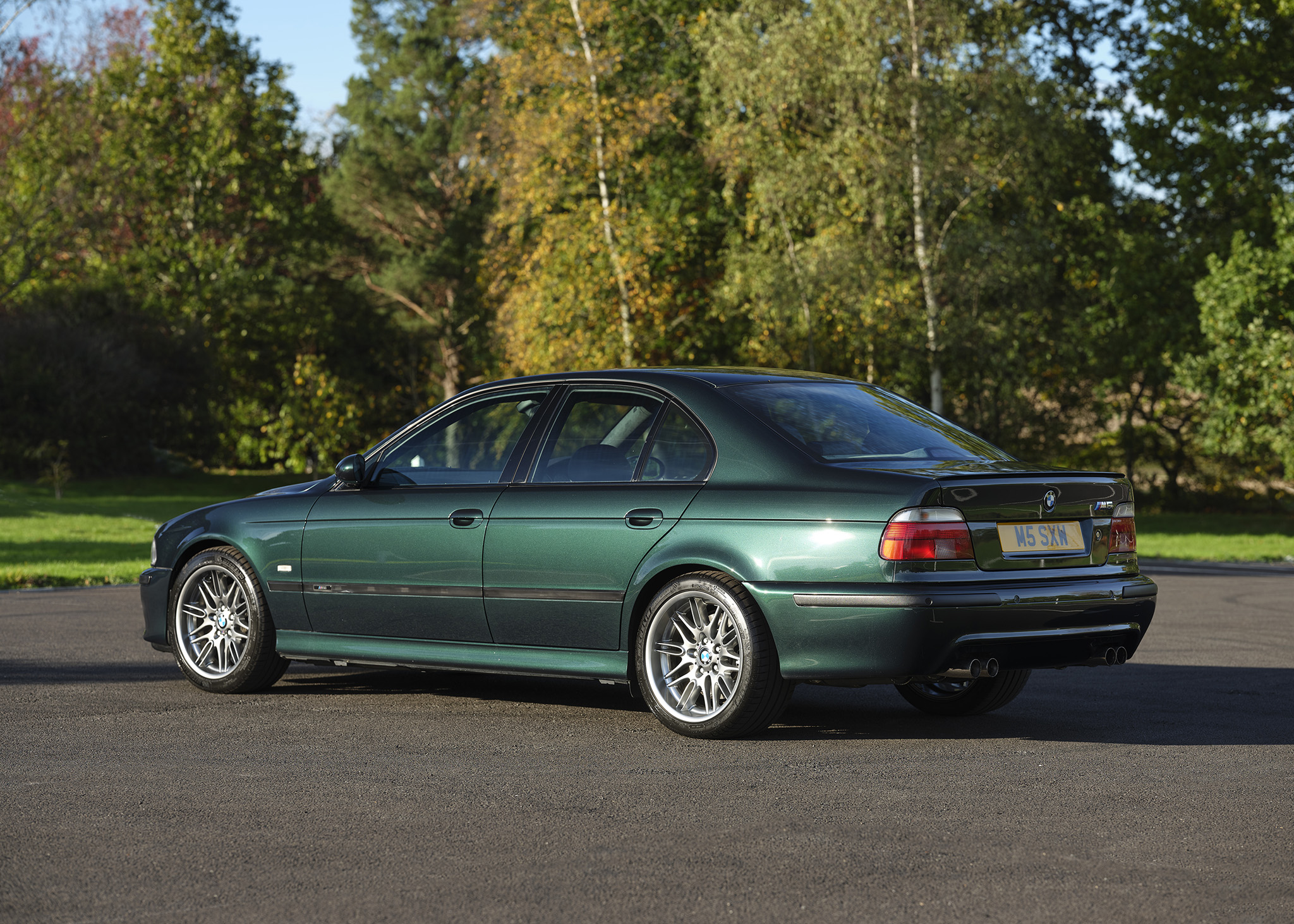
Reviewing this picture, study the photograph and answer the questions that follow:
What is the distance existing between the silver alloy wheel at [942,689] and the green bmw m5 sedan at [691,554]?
11 millimetres

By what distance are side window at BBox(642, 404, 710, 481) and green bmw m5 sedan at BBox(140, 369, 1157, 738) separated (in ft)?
0.04

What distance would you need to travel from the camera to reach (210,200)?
156 feet

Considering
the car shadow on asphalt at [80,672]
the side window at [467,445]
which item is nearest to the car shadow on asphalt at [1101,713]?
the side window at [467,445]

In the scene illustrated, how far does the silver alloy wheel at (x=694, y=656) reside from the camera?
654 centimetres

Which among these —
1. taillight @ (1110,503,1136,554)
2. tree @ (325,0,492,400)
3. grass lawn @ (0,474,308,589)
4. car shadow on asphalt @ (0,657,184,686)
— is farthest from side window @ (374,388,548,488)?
tree @ (325,0,492,400)

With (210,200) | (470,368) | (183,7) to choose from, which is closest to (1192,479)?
(470,368)

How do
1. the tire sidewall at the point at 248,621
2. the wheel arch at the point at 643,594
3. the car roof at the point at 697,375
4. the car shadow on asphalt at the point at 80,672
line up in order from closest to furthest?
the wheel arch at the point at 643,594 < the car roof at the point at 697,375 < the tire sidewall at the point at 248,621 < the car shadow on asphalt at the point at 80,672

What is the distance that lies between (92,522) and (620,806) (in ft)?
73.9

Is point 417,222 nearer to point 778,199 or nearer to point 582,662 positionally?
point 778,199

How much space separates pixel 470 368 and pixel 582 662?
157ft

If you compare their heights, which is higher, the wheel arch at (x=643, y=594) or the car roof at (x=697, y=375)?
the car roof at (x=697, y=375)

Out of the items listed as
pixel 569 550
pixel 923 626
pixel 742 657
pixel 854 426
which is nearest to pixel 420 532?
pixel 569 550

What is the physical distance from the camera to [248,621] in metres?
8.07

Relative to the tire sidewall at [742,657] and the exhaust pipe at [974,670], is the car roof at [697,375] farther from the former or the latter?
the exhaust pipe at [974,670]
